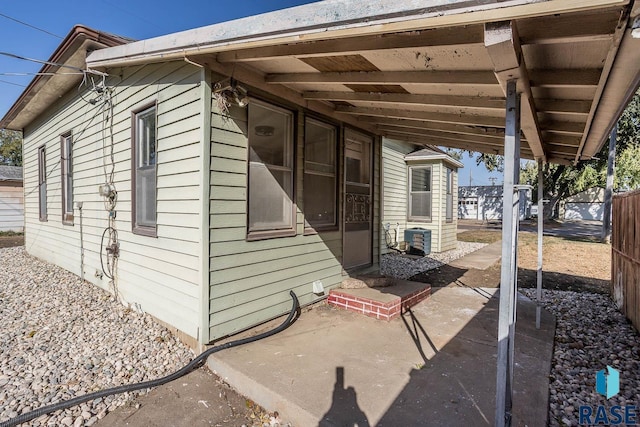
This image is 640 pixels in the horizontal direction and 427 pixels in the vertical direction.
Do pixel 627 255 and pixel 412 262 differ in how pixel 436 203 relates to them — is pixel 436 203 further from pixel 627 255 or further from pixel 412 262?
pixel 627 255

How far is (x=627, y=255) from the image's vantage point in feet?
14.2

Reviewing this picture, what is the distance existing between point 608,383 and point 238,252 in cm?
347

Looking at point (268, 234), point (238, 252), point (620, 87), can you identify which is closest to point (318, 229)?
point (268, 234)

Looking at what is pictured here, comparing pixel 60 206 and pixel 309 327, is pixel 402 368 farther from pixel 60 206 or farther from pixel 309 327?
pixel 60 206

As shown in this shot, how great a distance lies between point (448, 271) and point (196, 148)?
6.12 metres

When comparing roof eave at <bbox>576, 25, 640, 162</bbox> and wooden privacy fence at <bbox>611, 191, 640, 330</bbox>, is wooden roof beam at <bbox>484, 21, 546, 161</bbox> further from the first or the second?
wooden privacy fence at <bbox>611, 191, 640, 330</bbox>

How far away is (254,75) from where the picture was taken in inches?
133

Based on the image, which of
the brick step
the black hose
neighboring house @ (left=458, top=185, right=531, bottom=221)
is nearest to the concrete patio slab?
the brick step

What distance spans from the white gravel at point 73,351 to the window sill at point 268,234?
1.29 m

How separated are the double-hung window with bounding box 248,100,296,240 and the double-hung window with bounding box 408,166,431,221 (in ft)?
23.7

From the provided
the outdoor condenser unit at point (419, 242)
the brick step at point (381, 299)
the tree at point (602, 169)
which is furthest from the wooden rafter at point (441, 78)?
the tree at point (602, 169)

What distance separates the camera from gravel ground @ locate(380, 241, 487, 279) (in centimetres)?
711

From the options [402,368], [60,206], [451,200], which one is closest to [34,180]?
[60,206]

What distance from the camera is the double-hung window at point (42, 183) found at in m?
7.16
